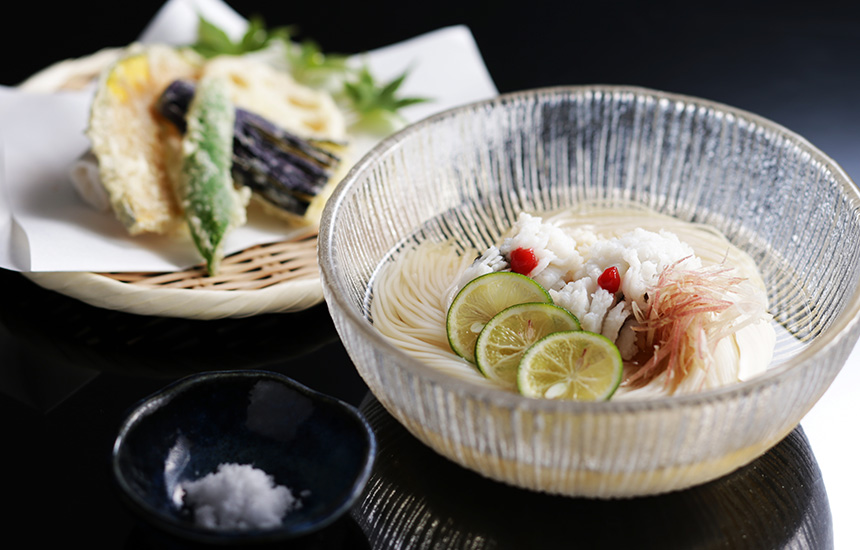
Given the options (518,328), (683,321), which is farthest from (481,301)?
(683,321)

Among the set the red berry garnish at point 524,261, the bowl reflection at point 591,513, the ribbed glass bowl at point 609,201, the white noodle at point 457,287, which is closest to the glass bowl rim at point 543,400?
→ the ribbed glass bowl at point 609,201

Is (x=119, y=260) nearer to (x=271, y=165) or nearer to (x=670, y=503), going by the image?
(x=271, y=165)

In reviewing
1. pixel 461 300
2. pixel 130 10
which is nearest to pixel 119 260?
pixel 461 300

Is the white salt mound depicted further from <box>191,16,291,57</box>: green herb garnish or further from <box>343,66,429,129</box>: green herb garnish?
<box>191,16,291,57</box>: green herb garnish

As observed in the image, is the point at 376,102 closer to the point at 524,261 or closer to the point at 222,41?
the point at 222,41

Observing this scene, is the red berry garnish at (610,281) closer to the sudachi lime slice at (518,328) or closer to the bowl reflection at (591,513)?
the sudachi lime slice at (518,328)
